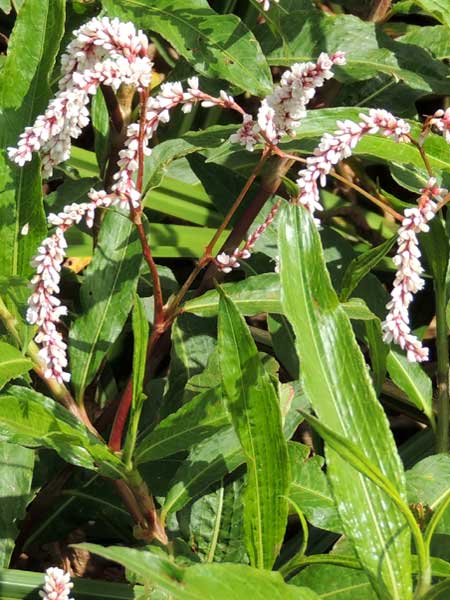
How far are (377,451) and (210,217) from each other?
120 cm

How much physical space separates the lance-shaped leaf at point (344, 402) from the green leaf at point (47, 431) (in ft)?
1.10

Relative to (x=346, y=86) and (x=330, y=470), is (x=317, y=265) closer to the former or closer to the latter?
(x=330, y=470)

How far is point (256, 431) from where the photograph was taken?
1291 millimetres

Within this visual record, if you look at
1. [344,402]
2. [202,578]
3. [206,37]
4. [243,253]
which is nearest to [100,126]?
[206,37]

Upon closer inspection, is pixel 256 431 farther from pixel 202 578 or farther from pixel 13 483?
pixel 13 483

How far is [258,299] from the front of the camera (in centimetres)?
158

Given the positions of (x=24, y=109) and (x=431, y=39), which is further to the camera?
(x=431, y=39)

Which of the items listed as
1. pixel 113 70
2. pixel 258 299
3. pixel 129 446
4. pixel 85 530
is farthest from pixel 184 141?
pixel 85 530

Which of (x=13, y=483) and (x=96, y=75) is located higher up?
(x=96, y=75)

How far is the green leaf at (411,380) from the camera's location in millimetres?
1881

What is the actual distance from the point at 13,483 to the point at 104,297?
1.08 ft

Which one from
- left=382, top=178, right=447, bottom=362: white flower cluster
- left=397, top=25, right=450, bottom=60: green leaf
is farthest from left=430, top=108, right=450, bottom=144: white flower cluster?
left=397, top=25, right=450, bottom=60: green leaf

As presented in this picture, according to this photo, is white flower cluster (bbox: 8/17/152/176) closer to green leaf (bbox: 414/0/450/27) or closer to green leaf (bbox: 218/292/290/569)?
green leaf (bbox: 218/292/290/569)

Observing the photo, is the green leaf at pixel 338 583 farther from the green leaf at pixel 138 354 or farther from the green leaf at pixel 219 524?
the green leaf at pixel 138 354
